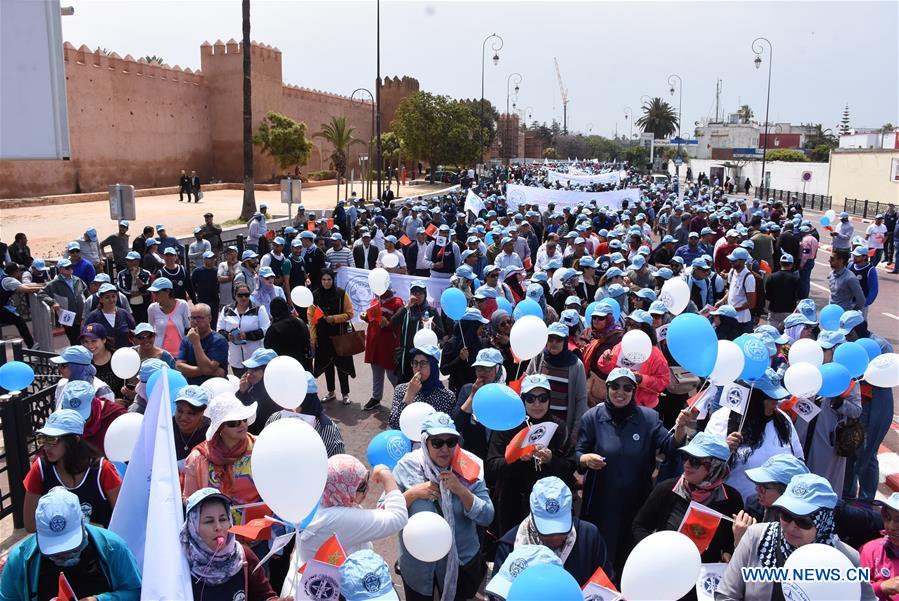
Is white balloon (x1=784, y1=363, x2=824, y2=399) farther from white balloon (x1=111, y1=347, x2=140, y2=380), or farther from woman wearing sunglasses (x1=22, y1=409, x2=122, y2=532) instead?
white balloon (x1=111, y1=347, x2=140, y2=380)

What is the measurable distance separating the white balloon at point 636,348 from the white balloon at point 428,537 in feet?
8.10

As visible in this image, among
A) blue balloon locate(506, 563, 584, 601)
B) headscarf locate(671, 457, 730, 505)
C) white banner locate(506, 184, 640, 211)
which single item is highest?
white banner locate(506, 184, 640, 211)

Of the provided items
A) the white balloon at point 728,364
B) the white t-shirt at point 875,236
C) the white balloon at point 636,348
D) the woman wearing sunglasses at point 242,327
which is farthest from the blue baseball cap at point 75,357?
the white t-shirt at point 875,236

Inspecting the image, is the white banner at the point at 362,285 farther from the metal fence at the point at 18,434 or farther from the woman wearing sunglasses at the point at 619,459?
the woman wearing sunglasses at the point at 619,459

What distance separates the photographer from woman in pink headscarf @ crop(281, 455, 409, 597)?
10.8 feet

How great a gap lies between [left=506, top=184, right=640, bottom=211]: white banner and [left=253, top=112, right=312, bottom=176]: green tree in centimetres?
2615

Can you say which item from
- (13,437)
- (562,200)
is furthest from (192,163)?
(13,437)

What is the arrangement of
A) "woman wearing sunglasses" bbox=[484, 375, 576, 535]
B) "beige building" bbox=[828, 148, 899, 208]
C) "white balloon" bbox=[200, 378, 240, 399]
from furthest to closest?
"beige building" bbox=[828, 148, 899, 208] < "white balloon" bbox=[200, 378, 240, 399] < "woman wearing sunglasses" bbox=[484, 375, 576, 535]

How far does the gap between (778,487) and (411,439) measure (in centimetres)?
191

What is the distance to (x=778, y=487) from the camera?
130 inches

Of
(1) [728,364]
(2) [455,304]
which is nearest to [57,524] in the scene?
(1) [728,364]

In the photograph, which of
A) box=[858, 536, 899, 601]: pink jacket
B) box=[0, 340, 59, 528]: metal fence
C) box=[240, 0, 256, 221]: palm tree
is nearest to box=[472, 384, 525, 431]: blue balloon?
box=[858, 536, 899, 601]: pink jacket

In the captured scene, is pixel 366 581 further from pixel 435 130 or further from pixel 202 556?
pixel 435 130

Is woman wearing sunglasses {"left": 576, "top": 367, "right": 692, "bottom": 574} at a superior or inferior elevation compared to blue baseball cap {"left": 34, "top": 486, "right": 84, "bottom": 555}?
inferior
